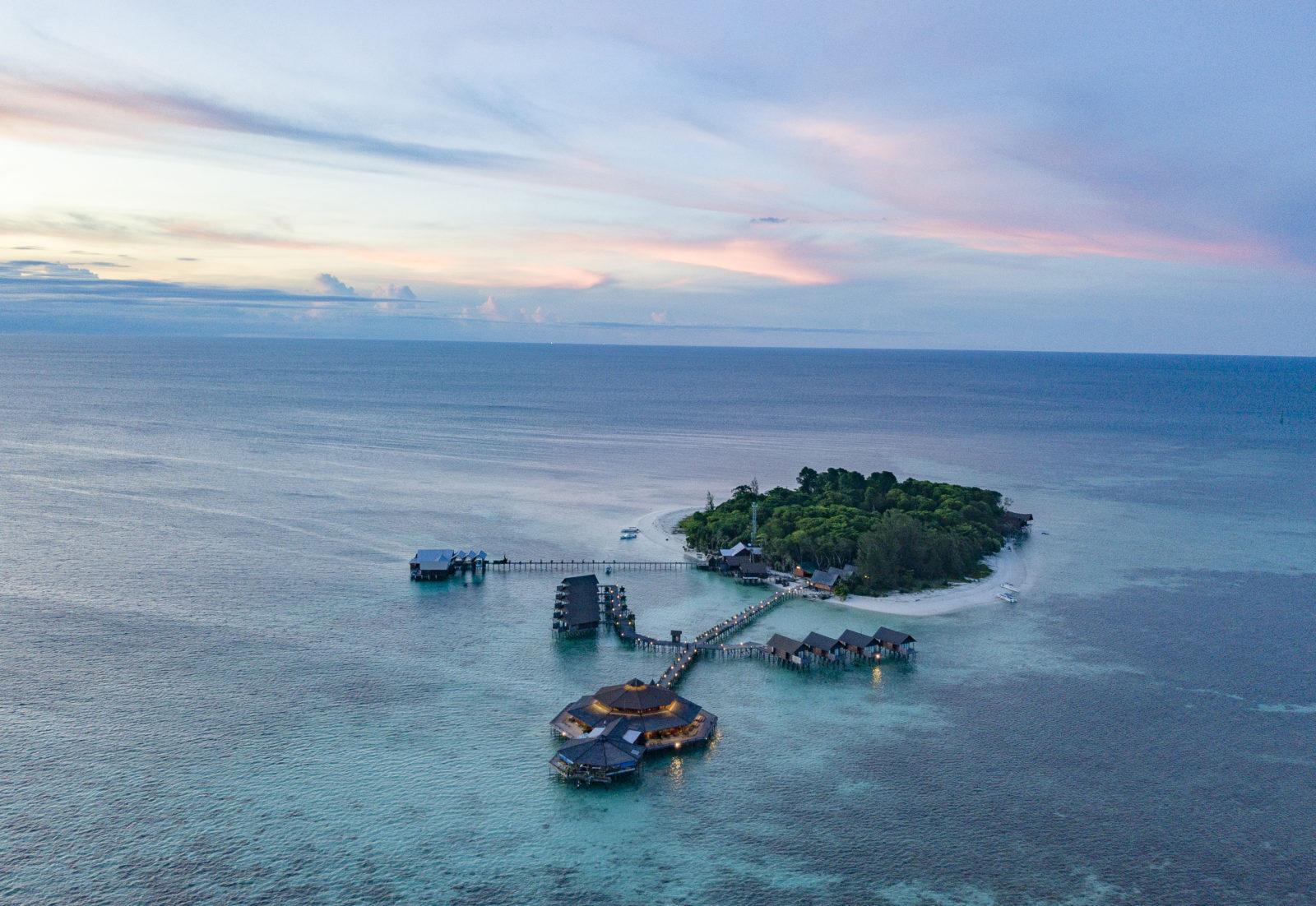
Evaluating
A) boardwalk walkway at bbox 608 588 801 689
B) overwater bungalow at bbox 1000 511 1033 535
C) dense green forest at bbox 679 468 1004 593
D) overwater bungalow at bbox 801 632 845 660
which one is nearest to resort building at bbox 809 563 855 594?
dense green forest at bbox 679 468 1004 593

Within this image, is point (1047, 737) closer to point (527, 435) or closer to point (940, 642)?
point (940, 642)

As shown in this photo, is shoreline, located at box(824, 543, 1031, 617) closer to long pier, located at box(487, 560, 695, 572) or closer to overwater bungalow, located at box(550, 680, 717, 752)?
long pier, located at box(487, 560, 695, 572)

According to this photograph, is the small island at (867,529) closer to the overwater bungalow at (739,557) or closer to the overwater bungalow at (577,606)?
the overwater bungalow at (739,557)

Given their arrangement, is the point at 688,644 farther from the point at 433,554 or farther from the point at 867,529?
the point at 867,529

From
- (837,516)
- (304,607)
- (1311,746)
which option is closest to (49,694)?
(304,607)

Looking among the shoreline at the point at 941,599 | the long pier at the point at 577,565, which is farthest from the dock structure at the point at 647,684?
the long pier at the point at 577,565

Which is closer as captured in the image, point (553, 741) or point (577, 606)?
point (553, 741)

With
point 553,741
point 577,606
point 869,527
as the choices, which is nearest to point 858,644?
point 577,606
